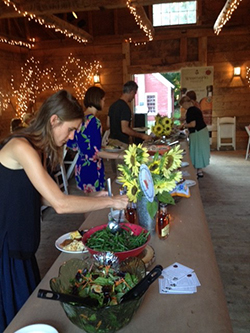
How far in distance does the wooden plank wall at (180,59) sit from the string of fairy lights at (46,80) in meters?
0.23

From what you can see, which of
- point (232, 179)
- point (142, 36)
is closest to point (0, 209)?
point (232, 179)

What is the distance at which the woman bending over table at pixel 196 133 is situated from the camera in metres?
5.59

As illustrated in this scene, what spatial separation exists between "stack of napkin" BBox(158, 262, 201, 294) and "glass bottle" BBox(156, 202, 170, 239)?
0.26 metres

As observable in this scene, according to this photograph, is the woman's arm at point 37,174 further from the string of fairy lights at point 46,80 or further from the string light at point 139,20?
the string of fairy lights at point 46,80

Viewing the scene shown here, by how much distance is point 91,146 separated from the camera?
2.66 meters

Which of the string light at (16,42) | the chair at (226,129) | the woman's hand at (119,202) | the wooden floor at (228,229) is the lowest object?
the wooden floor at (228,229)

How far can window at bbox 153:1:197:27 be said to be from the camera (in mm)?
8453

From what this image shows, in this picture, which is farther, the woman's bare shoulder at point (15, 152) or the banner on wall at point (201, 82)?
the banner on wall at point (201, 82)

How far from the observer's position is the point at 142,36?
28.3 ft

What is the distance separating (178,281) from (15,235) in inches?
28.4

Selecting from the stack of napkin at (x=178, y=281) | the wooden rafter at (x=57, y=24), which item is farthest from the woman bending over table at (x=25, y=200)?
the wooden rafter at (x=57, y=24)

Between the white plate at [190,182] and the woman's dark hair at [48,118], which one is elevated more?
the woman's dark hair at [48,118]

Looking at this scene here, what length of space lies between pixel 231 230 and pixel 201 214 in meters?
1.99

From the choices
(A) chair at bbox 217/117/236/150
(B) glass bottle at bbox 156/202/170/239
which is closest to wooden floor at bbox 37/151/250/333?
(B) glass bottle at bbox 156/202/170/239
